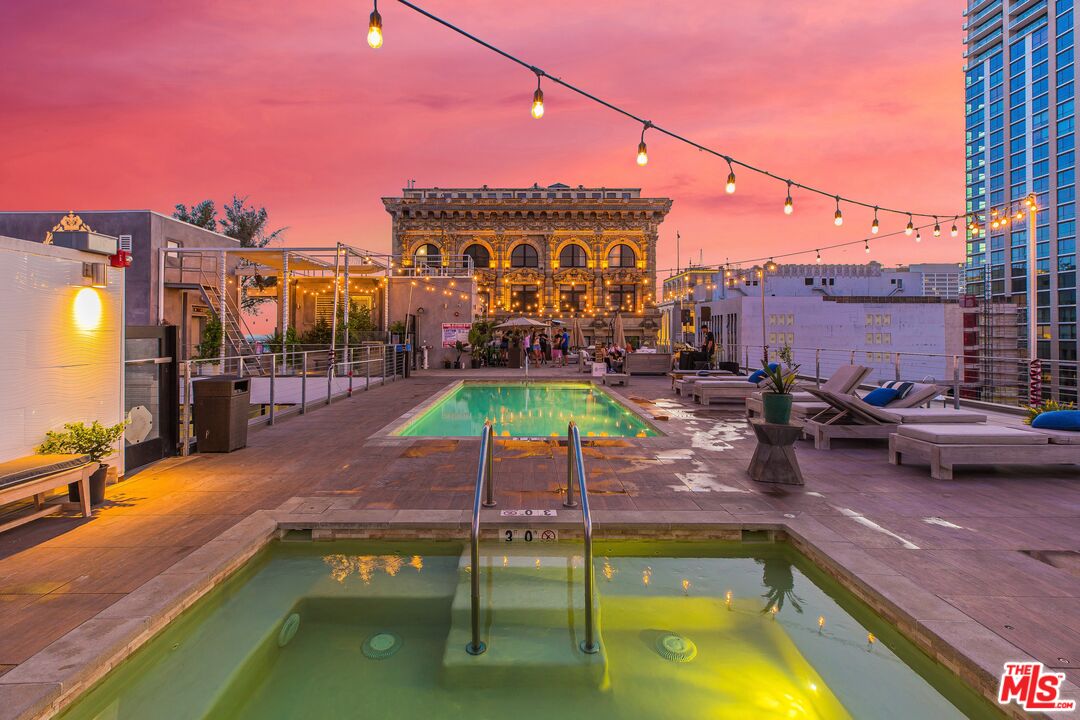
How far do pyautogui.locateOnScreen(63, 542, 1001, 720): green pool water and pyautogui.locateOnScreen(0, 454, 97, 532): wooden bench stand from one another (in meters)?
1.84

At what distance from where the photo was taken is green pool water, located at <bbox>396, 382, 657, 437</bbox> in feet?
33.0

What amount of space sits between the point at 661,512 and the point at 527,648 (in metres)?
1.88

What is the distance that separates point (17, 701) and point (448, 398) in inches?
461

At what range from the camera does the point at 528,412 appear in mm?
12648

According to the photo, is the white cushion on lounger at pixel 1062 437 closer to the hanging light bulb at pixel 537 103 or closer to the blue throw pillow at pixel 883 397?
the blue throw pillow at pixel 883 397

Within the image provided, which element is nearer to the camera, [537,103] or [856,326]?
[537,103]

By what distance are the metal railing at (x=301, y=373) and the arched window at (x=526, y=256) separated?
21.4 m

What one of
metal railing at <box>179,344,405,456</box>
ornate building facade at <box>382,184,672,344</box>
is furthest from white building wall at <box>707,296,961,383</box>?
metal railing at <box>179,344,405,456</box>

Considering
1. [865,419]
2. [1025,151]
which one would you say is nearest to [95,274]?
[865,419]

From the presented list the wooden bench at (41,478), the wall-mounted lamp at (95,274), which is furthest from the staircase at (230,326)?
the wooden bench at (41,478)

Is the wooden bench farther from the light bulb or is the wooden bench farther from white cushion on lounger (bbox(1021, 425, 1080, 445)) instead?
white cushion on lounger (bbox(1021, 425, 1080, 445))

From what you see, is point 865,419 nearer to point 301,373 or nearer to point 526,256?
point 301,373
